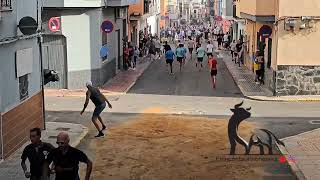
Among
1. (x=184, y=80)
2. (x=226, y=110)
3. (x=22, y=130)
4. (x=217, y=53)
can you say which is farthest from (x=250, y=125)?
(x=217, y=53)

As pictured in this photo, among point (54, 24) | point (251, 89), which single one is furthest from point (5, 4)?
point (251, 89)

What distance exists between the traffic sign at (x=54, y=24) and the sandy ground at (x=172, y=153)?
25.3 feet

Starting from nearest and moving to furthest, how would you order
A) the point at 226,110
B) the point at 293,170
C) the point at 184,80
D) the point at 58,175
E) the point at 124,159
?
1. the point at 58,175
2. the point at 293,170
3. the point at 124,159
4. the point at 226,110
5. the point at 184,80

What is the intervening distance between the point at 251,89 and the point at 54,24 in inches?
325

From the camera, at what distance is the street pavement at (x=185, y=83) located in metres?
23.3

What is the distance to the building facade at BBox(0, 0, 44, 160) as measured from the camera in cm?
1252

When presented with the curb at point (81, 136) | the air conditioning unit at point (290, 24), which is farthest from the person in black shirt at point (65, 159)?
the air conditioning unit at point (290, 24)

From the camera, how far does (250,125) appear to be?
16.5 meters

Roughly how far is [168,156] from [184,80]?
14.5m

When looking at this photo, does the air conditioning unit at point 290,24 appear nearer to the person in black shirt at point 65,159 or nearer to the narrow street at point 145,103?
the narrow street at point 145,103

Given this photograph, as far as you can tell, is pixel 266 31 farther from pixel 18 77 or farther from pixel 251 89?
pixel 18 77

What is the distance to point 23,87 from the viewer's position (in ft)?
46.5

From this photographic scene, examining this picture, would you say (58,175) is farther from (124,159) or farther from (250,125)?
(250,125)

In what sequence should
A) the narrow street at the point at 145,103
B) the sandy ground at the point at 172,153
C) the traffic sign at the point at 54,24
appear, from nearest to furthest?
the sandy ground at the point at 172,153 < the narrow street at the point at 145,103 < the traffic sign at the point at 54,24
